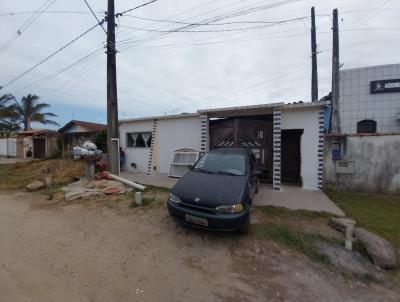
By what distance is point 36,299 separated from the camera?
2691mm

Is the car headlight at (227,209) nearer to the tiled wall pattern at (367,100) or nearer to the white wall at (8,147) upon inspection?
the tiled wall pattern at (367,100)

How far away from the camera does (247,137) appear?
30.2ft

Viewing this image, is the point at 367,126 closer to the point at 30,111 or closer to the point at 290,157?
the point at 290,157

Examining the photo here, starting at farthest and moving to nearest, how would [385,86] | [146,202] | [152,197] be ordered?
[385,86] < [152,197] < [146,202]

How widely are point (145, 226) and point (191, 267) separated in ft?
5.72

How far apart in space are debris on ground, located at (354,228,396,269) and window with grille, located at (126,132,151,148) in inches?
369

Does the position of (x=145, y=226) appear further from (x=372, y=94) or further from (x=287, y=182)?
(x=372, y=94)

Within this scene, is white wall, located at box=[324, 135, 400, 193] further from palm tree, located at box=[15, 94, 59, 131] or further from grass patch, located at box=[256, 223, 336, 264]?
palm tree, located at box=[15, 94, 59, 131]

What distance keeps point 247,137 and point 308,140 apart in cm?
219

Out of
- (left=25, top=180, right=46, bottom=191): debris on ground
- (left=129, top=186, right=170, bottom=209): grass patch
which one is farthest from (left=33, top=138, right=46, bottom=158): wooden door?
(left=129, top=186, right=170, bottom=209): grass patch

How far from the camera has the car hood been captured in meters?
4.00

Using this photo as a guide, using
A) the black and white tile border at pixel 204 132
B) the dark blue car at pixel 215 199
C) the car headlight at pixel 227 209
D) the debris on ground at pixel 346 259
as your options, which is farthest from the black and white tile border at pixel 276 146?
the car headlight at pixel 227 209

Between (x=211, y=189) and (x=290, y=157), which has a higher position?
(x=290, y=157)

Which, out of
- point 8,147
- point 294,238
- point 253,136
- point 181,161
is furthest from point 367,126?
point 8,147
